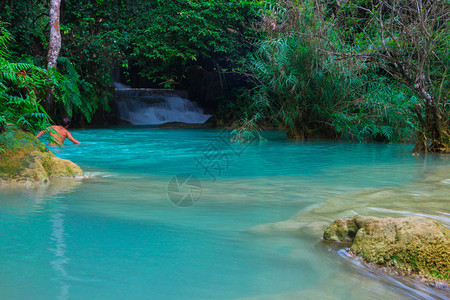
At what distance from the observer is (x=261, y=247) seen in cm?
367

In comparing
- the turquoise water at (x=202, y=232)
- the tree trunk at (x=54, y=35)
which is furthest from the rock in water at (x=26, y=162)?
the tree trunk at (x=54, y=35)

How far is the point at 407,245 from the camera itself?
10.0 feet

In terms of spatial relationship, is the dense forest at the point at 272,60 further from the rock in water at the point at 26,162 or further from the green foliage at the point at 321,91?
the rock in water at the point at 26,162

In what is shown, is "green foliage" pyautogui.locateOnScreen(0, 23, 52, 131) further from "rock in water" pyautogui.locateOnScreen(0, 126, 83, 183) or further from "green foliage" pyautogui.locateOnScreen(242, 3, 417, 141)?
"green foliage" pyautogui.locateOnScreen(242, 3, 417, 141)

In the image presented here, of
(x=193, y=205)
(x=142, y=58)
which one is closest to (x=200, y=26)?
(x=142, y=58)

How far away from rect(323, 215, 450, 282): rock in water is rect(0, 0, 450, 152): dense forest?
4713 millimetres

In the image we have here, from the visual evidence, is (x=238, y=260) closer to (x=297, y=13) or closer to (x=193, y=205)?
(x=193, y=205)

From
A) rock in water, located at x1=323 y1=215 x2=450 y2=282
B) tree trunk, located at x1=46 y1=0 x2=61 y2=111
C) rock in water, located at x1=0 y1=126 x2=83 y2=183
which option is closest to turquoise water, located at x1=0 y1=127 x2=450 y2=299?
rock in water, located at x1=323 y1=215 x2=450 y2=282

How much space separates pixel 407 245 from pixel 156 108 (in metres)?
21.8

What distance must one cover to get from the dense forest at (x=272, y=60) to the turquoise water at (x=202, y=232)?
6.92 feet

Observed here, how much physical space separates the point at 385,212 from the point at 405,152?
23.0 ft

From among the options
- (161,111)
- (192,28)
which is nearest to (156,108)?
(161,111)

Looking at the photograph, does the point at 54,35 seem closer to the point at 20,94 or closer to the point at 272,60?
the point at 272,60

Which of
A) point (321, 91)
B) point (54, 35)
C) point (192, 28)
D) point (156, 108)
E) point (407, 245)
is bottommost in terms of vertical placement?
point (407, 245)
